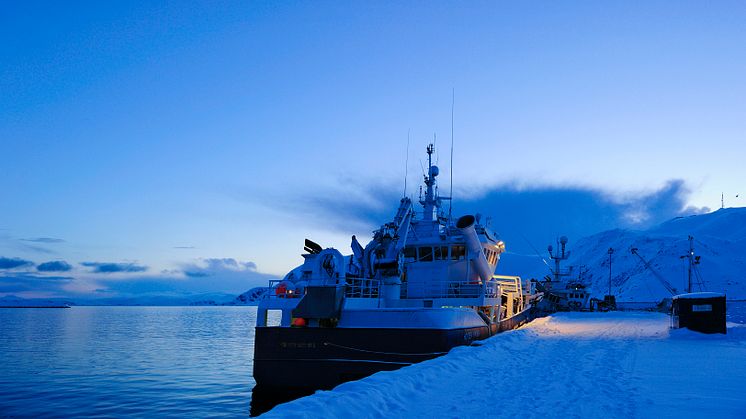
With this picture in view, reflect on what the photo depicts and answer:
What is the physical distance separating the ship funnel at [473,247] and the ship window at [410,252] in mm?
3211

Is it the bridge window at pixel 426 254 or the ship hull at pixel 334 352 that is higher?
the bridge window at pixel 426 254

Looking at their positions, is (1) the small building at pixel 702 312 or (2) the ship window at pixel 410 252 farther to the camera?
(2) the ship window at pixel 410 252

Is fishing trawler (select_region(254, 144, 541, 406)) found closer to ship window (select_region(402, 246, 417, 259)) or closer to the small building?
ship window (select_region(402, 246, 417, 259))

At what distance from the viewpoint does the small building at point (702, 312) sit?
23156mm

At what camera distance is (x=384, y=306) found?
80.6ft

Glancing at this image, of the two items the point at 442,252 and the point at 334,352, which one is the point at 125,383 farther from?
the point at 442,252

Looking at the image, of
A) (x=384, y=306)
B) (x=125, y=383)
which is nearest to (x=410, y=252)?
(x=384, y=306)

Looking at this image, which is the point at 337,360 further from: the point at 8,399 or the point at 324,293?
the point at 8,399

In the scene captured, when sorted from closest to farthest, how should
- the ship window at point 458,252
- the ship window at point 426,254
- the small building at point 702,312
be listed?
the small building at point 702,312, the ship window at point 458,252, the ship window at point 426,254

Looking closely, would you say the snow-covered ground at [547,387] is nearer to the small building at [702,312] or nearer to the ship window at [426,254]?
the small building at [702,312]

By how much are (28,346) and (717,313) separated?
60404mm

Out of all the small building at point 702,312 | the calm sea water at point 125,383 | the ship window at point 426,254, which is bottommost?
the calm sea water at point 125,383

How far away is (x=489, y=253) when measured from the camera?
3111cm

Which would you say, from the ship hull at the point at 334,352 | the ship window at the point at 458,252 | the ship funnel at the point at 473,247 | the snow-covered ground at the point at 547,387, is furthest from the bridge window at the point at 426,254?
the snow-covered ground at the point at 547,387
